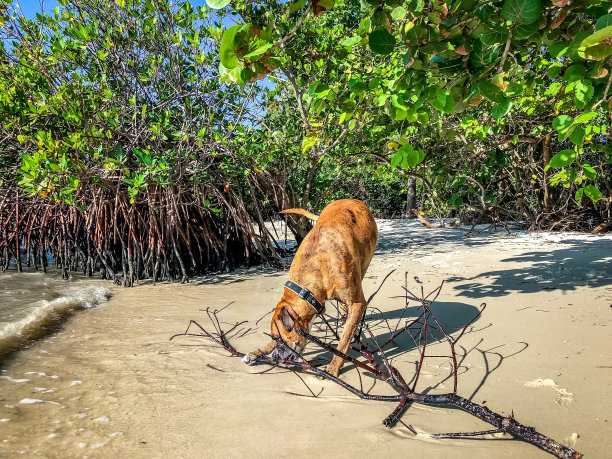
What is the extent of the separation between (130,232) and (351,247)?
3.83m

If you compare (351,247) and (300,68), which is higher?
(300,68)

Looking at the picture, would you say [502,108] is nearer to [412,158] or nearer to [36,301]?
[412,158]

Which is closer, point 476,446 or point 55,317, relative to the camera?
point 476,446

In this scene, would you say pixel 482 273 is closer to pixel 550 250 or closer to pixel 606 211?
pixel 550 250

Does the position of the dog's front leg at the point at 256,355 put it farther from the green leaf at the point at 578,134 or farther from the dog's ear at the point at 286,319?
the green leaf at the point at 578,134

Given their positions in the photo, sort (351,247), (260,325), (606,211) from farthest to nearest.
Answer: (606,211) < (260,325) < (351,247)

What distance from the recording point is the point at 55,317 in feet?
13.4

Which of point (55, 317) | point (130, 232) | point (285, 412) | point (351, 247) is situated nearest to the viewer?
point (285, 412)

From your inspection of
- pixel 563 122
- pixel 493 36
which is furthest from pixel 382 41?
pixel 563 122

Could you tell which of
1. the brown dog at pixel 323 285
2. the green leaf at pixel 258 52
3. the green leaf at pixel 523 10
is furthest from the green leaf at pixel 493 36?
the brown dog at pixel 323 285

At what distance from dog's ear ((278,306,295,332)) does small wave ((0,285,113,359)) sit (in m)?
2.24

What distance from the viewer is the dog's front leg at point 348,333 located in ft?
8.79

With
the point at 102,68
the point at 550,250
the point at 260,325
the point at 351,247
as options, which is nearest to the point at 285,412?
the point at 351,247

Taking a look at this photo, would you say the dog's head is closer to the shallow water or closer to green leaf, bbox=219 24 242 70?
green leaf, bbox=219 24 242 70
